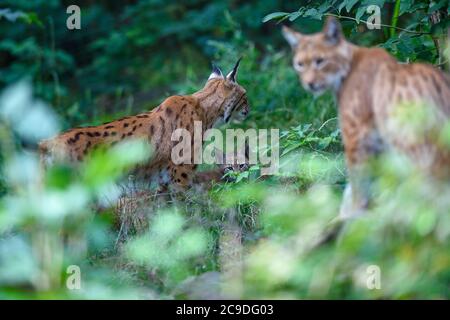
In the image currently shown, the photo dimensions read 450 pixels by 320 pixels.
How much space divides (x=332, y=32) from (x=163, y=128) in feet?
10.3

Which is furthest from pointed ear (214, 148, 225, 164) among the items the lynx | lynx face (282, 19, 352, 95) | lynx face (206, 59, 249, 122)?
lynx face (282, 19, 352, 95)

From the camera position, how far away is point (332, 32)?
6547 mm

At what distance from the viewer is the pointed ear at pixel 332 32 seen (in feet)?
21.4

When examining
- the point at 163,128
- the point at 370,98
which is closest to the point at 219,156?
the point at 163,128

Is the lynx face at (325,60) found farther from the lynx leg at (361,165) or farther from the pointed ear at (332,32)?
the lynx leg at (361,165)

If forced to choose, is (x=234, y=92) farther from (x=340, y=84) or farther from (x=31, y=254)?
(x=31, y=254)

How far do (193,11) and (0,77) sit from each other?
367 cm

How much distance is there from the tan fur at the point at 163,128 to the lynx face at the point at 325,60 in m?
2.70

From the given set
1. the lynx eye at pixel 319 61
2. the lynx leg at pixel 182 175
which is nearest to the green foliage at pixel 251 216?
the lynx leg at pixel 182 175

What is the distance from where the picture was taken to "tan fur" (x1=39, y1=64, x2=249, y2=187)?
848 cm

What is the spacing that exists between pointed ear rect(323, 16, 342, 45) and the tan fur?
9.38ft

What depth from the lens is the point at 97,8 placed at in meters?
16.9

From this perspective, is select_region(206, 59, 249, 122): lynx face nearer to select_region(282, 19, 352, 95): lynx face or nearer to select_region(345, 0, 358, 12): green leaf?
select_region(345, 0, 358, 12): green leaf

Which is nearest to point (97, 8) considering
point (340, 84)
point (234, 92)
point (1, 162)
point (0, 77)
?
point (0, 77)
